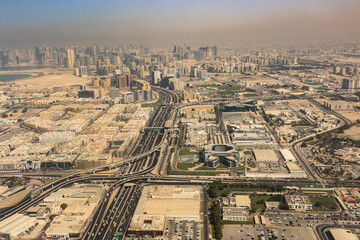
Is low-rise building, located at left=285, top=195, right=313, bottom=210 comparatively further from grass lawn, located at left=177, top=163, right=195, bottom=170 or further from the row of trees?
grass lawn, located at left=177, top=163, right=195, bottom=170

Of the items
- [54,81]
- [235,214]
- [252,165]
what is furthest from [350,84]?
[54,81]

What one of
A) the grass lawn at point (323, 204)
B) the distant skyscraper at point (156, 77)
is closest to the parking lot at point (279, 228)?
the grass lawn at point (323, 204)

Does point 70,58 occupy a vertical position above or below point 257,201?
above

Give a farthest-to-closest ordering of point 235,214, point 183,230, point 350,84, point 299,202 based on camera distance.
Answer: point 350,84
point 299,202
point 235,214
point 183,230

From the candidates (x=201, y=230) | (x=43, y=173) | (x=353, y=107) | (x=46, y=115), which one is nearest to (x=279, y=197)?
(x=201, y=230)

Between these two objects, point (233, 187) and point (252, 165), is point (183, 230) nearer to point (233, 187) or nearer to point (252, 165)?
point (233, 187)

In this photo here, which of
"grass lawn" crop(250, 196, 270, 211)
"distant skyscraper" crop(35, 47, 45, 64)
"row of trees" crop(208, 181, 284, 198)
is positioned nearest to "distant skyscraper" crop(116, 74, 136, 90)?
"row of trees" crop(208, 181, 284, 198)

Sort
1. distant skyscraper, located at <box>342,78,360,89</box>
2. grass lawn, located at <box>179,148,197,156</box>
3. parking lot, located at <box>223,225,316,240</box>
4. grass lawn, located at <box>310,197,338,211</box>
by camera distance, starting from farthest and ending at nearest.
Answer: distant skyscraper, located at <box>342,78,360,89</box>
grass lawn, located at <box>179,148,197,156</box>
grass lawn, located at <box>310,197,338,211</box>
parking lot, located at <box>223,225,316,240</box>
